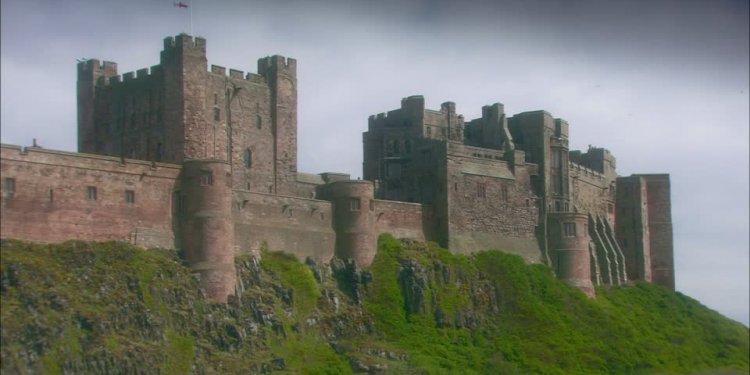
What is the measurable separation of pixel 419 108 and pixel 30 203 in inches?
1404

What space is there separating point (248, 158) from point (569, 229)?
2357cm

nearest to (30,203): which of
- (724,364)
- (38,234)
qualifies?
(38,234)

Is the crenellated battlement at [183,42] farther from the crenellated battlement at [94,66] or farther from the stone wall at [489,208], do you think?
the stone wall at [489,208]

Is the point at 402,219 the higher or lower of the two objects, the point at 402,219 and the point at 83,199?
the lower

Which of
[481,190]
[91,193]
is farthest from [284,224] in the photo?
[481,190]

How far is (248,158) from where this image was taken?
85250 millimetres

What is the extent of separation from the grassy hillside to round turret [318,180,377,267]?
111 cm

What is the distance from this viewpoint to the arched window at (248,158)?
3346 inches

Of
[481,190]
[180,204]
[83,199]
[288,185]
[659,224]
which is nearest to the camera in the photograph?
[83,199]

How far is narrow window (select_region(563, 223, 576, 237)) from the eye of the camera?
96938mm

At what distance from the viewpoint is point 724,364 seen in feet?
313

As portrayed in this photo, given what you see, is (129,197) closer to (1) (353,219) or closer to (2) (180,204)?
(2) (180,204)

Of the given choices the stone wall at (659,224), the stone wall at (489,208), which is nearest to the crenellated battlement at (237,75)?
the stone wall at (489,208)

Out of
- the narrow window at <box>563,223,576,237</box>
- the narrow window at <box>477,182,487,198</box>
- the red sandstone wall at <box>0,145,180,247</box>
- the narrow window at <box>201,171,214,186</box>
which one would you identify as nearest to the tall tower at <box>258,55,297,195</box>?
the narrow window at <box>201,171,214,186</box>
